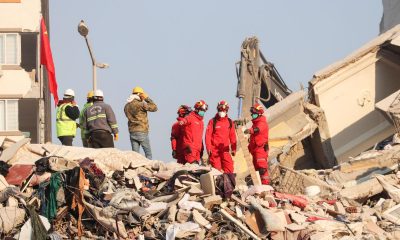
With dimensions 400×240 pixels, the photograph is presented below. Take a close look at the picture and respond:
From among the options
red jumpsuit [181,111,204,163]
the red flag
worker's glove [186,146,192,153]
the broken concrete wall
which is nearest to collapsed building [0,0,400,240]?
red jumpsuit [181,111,204,163]

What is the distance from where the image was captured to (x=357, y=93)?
90.1 ft

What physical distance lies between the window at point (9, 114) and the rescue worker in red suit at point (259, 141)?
18473 mm

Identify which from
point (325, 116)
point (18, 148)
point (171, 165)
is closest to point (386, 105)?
point (325, 116)

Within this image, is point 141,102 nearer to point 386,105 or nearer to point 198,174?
point 198,174

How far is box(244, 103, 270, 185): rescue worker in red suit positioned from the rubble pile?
4.88 feet

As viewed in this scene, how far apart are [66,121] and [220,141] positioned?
274cm

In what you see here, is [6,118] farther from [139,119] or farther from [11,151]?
[11,151]

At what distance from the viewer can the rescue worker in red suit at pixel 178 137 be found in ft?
74.9

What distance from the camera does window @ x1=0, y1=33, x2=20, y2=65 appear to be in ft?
132

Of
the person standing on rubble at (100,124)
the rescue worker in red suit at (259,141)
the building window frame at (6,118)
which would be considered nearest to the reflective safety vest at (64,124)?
the person standing on rubble at (100,124)

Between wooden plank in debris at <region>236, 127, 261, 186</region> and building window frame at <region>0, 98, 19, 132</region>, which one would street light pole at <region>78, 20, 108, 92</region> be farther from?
building window frame at <region>0, 98, 19, 132</region>

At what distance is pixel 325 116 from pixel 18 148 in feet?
25.6

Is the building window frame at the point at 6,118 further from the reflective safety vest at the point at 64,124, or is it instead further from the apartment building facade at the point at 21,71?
the reflective safety vest at the point at 64,124

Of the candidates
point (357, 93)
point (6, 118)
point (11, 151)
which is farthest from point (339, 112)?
point (6, 118)
